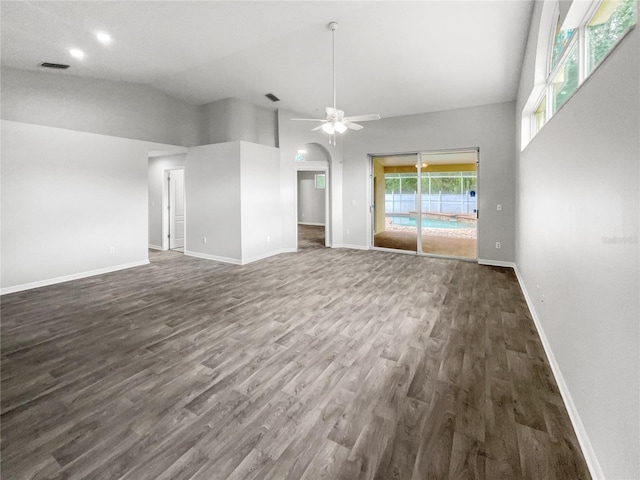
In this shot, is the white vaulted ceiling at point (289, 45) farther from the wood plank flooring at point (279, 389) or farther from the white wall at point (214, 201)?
the wood plank flooring at point (279, 389)

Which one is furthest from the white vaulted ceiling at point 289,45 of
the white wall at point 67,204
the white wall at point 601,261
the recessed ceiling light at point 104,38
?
the white wall at point 601,261

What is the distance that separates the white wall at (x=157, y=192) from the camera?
7.71 meters

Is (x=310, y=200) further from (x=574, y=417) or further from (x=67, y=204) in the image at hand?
(x=574, y=417)

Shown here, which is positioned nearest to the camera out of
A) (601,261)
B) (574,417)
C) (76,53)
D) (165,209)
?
(601,261)

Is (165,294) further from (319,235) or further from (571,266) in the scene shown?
(319,235)

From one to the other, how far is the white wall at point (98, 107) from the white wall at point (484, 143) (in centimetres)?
464

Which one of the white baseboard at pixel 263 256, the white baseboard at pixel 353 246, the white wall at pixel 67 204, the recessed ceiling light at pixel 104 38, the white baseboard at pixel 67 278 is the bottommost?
the white baseboard at pixel 67 278

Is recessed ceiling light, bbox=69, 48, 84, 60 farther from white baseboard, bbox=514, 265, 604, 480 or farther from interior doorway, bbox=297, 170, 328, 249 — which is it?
interior doorway, bbox=297, 170, 328, 249

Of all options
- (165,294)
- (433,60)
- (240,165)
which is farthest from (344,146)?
(165,294)

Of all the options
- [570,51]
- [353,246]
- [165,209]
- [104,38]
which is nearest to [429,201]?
[353,246]

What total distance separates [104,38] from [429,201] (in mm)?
14025

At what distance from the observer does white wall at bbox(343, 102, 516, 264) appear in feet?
20.3

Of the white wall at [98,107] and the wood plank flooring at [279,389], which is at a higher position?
the white wall at [98,107]

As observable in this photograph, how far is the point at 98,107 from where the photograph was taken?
5.54m
